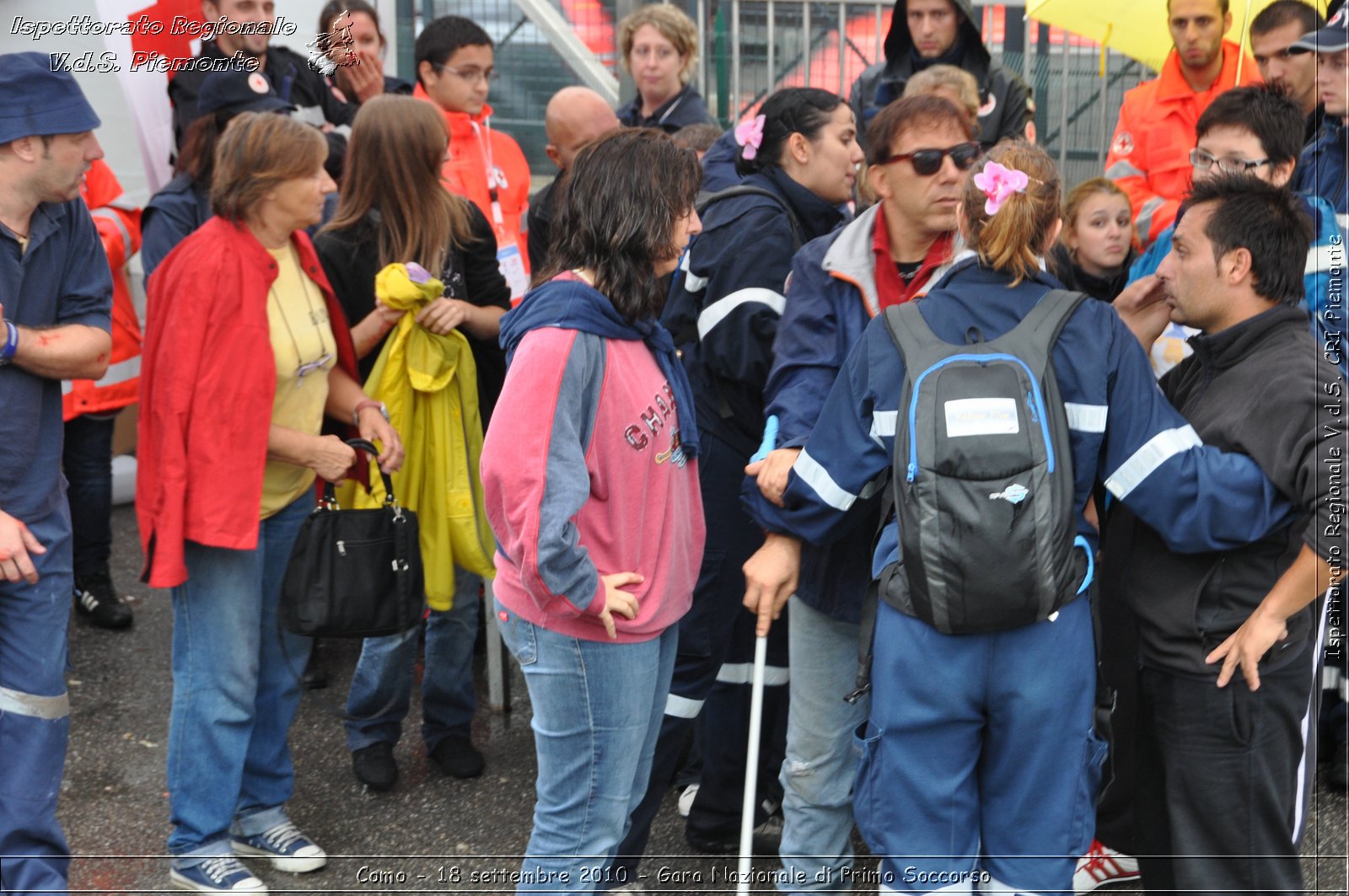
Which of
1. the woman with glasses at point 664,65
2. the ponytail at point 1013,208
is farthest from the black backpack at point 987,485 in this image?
the woman with glasses at point 664,65

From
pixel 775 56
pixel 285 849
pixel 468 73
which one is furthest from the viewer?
pixel 775 56

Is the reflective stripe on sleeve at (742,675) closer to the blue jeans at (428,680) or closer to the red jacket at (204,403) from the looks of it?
the blue jeans at (428,680)

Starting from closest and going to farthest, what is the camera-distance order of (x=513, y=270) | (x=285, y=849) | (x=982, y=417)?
1. (x=982, y=417)
2. (x=285, y=849)
3. (x=513, y=270)

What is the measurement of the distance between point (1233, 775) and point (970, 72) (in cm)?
346

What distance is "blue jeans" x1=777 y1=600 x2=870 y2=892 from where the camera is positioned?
334 cm

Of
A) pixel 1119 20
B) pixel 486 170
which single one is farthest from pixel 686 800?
pixel 1119 20

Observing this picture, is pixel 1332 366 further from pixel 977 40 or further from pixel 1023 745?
pixel 977 40

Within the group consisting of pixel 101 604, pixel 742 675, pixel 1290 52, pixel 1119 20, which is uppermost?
pixel 1119 20

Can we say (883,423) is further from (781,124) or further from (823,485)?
(781,124)

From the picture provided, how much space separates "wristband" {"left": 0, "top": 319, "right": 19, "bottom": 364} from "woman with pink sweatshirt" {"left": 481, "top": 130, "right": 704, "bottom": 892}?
129 cm

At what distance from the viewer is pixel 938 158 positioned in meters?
3.22

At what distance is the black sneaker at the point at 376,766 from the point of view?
170 inches

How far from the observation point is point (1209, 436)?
288 cm

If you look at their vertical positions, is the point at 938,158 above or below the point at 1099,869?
above
